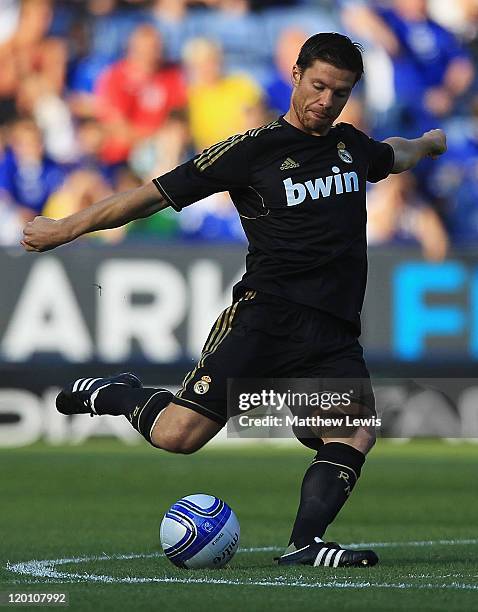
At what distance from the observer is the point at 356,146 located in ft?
21.4

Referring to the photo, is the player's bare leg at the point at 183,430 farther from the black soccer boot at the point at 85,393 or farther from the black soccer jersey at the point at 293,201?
the black soccer jersey at the point at 293,201

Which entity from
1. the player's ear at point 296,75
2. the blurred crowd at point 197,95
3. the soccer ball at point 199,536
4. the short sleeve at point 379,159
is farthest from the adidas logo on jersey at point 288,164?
the blurred crowd at point 197,95

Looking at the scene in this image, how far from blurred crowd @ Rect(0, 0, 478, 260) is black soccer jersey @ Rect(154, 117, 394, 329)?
33.7ft

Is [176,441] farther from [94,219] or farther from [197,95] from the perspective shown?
[197,95]

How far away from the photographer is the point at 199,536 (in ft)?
19.9

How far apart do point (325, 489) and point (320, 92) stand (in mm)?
1719

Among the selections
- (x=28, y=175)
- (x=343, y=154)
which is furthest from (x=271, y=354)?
(x=28, y=175)

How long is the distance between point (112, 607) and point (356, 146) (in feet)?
→ 8.58

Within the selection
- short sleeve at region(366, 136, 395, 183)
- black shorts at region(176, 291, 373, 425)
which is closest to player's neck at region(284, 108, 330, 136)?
short sleeve at region(366, 136, 395, 183)

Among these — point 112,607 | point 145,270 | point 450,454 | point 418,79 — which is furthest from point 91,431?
point 112,607

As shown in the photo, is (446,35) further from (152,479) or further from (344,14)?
(152,479)

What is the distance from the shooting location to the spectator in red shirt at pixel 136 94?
56.3 feet

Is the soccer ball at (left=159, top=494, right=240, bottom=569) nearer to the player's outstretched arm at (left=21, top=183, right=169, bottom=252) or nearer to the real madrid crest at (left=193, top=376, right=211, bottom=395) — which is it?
the real madrid crest at (left=193, top=376, right=211, bottom=395)

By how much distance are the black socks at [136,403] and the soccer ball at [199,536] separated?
1.53 ft
